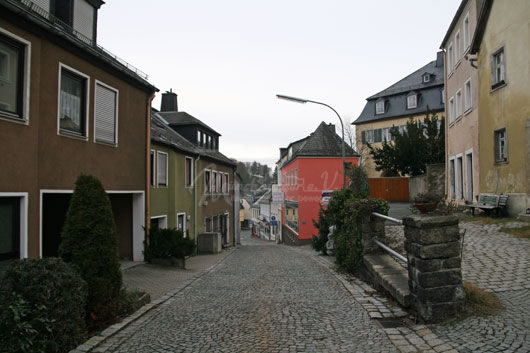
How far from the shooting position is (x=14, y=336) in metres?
4.30

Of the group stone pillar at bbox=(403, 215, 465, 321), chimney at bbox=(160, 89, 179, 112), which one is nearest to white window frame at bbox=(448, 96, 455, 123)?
chimney at bbox=(160, 89, 179, 112)

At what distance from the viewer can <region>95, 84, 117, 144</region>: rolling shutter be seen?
1091 cm

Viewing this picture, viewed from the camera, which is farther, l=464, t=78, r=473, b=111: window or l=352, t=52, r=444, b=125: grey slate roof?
l=352, t=52, r=444, b=125: grey slate roof

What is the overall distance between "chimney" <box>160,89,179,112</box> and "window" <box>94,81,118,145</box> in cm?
1808

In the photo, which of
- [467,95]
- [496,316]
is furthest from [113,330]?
[467,95]

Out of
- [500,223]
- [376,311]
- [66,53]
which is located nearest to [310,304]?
[376,311]

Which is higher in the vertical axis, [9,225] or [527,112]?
[527,112]

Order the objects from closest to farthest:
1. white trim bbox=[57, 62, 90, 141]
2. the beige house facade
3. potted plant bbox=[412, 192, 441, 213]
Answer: potted plant bbox=[412, 192, 441, 213]
white trim bbox=[57, 62, 90, 141]
the beige house facade

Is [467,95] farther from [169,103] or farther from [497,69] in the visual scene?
[169,103]

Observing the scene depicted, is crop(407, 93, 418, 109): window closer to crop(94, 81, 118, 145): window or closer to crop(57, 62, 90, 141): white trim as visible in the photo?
crop(94, 81, 118, 145): window

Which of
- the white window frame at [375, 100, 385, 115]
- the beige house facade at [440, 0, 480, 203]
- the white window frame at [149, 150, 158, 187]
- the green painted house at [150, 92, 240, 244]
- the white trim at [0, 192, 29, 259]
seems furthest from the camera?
the white window frame at [375, 100, 385, 115]

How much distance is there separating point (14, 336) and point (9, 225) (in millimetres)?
3931

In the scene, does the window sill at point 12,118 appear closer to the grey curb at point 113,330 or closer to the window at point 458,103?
the grey curb at point 113,330

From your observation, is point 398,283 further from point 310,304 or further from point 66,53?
point 66,53
